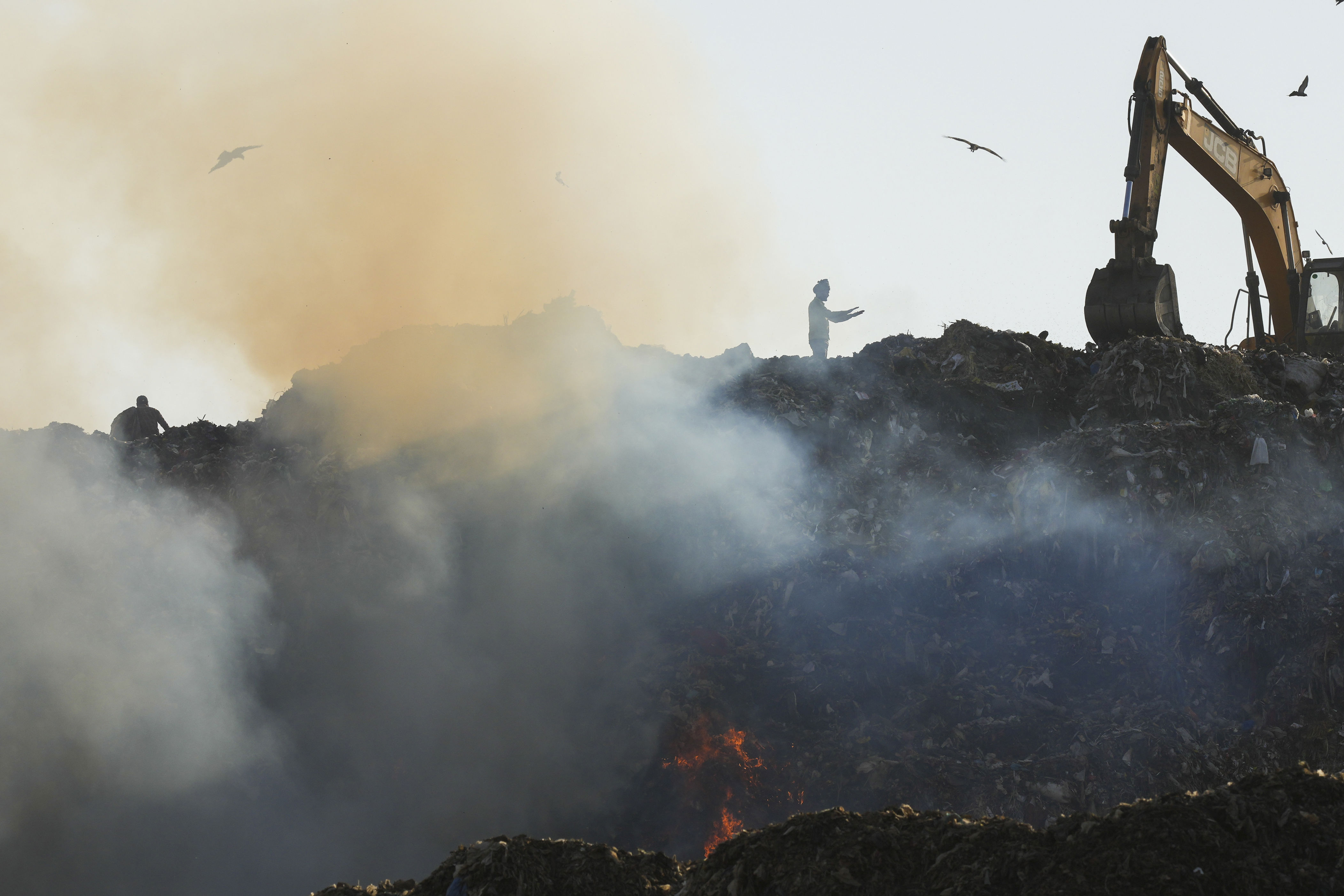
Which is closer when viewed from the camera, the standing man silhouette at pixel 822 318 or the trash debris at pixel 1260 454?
the trash debris at pixel 1260 454

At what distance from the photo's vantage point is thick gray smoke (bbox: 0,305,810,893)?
7.99m

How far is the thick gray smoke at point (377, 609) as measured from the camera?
7992 millimetres

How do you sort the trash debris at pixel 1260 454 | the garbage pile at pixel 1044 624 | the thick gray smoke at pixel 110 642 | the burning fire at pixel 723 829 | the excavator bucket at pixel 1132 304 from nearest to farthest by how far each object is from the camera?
the garbage pile at pixel 1044 624
the burning fire at pixel 723 829
the thick gray smoke at pixel 110 642
the trash debris at pixel 1260 454
the excavator bucket at pixel 1132 304

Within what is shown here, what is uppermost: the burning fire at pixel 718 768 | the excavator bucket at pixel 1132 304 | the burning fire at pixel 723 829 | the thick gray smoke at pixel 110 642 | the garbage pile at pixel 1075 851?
the excavator bucket at pixel 1132 304

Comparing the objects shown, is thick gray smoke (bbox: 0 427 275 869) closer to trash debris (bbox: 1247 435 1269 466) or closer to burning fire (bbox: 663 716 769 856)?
burning fire (bbox: 663 716 769 856)

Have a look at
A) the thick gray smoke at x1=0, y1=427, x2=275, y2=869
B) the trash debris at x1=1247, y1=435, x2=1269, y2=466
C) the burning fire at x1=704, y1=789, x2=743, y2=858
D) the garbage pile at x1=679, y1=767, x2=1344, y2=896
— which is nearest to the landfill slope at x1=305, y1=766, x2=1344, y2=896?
the garbage pile at x1=679, y1=767, x2=1344, y2=896

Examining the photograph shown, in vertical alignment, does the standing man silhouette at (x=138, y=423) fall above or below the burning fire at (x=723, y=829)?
above

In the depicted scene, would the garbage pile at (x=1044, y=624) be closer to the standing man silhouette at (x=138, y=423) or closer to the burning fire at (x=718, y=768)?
the burning fire at (x=718, y=768)

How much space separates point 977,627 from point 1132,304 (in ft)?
14.9

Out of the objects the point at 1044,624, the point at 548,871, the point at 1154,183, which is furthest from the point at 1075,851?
the point at 1154,183

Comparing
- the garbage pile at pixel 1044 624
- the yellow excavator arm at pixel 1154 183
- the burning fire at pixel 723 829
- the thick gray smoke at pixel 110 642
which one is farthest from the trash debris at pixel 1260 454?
the thick gray smoke at pixel 110 642

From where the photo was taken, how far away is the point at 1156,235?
11164 millimetres

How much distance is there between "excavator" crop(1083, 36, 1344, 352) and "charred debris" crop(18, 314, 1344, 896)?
24.9 inches

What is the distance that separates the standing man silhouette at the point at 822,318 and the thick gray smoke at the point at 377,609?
4.01ft
